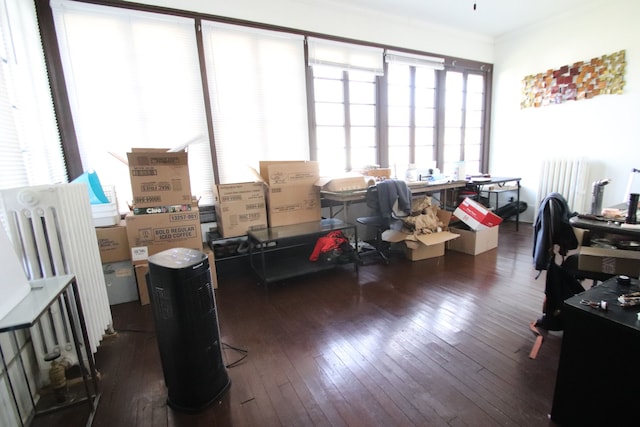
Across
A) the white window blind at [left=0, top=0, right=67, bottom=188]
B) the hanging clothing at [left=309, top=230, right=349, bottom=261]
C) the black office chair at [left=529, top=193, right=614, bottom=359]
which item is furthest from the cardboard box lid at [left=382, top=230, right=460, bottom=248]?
the white window blind at [left=0, top=0, right=67, bottom=188]

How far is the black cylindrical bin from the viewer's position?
1.38 meters

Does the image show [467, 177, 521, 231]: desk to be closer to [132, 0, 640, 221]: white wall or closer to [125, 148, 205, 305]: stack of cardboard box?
[132, 0, 640, 221]: white wall

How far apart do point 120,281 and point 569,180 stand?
597 centimetres

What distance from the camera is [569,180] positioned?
4426 mm

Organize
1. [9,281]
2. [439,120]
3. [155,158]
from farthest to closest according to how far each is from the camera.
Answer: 1. [439,120]
2. [155,158]
3. [9,281]

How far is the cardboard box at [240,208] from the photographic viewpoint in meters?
3.02

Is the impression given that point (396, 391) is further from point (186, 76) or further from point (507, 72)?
point (507, 72)

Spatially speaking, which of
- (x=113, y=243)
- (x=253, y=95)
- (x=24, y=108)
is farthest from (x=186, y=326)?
(x=253, y=95)

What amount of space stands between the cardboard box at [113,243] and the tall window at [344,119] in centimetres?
243

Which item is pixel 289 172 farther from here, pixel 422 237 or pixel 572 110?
pixel 572 110

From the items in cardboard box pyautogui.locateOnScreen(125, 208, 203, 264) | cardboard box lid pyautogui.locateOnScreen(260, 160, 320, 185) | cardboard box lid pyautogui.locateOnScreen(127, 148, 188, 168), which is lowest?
cardboard box pyautogui.locateOnScreen(125, 208, 203, 264)

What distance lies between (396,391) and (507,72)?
5.74m

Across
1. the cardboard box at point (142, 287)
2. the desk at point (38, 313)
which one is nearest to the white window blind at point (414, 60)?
the cardboard box at point (142, 287)

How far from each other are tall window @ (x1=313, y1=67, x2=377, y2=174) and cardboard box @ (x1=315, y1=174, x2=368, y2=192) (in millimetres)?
816
